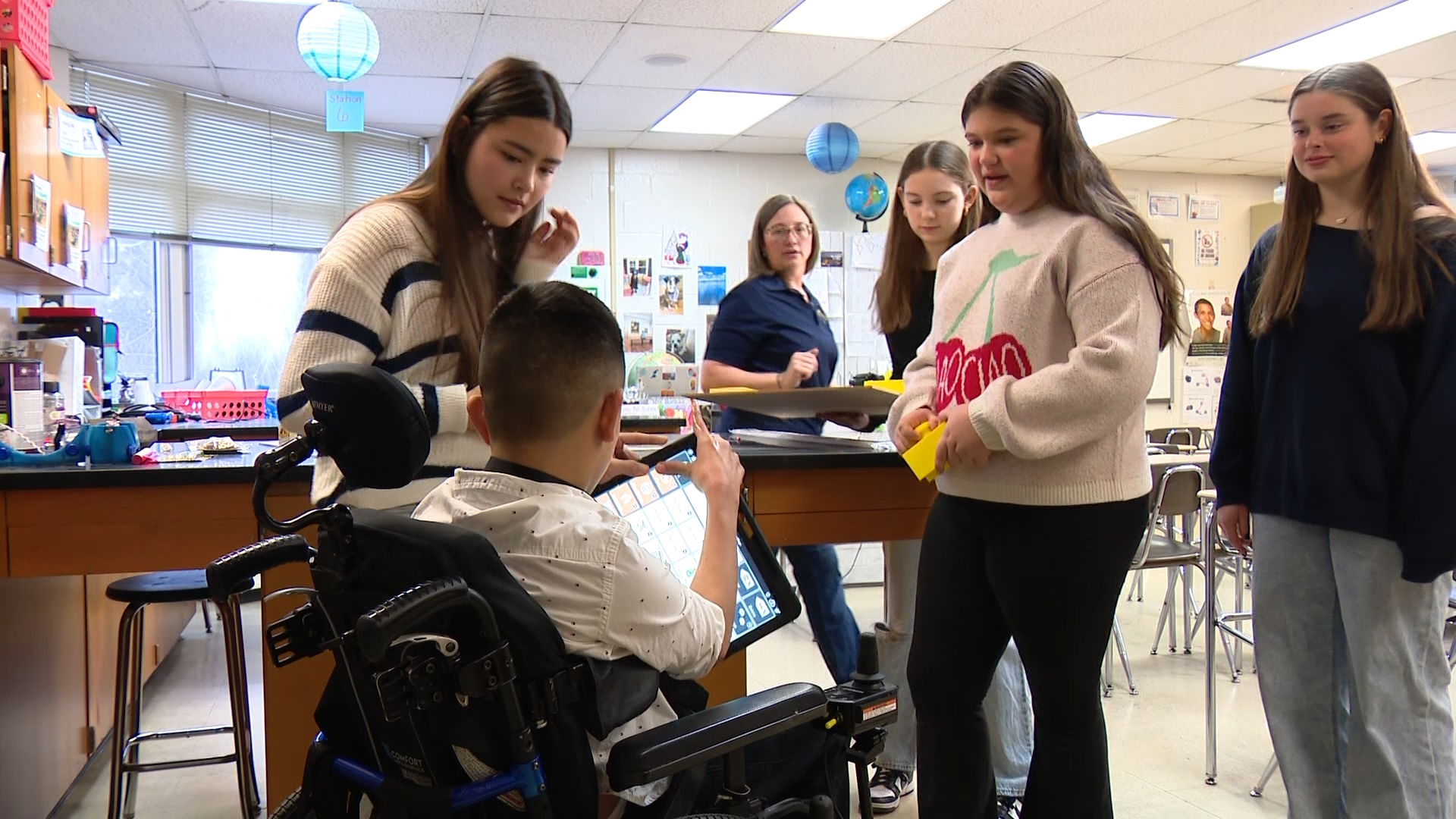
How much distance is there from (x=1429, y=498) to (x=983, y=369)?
0.70 metres

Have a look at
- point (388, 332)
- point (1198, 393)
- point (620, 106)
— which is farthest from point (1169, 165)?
point (388, 332)

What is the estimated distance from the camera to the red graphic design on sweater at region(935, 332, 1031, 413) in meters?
1.45

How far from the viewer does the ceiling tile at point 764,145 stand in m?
6.17

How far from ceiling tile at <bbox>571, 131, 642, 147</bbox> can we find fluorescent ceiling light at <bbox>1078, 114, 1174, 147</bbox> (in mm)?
2602

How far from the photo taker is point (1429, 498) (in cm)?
151

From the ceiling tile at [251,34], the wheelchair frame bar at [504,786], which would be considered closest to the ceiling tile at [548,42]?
the ceiling tile at [251,34]

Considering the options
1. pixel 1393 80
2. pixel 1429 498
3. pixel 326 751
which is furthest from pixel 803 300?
pixel 1393 80

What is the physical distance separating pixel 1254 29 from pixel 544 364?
447 cm

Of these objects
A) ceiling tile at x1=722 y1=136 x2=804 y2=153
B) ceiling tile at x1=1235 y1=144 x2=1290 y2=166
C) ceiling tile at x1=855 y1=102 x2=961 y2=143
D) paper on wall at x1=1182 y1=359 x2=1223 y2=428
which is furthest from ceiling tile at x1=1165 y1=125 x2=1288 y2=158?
ceiling tile at x1=722 y1=136 x2=804 y2=153

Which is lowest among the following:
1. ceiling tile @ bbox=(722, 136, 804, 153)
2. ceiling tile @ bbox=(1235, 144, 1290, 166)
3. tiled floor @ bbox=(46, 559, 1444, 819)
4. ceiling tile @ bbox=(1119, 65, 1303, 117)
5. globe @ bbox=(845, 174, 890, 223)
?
tiled floor @ bbox=(46, 559, 1444, 819)

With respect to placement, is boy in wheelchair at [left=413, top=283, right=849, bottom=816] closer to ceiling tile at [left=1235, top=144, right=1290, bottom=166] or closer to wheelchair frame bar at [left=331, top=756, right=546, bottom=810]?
wheelchair frame bar at [left=331, top=756, right=546, bottom=810]

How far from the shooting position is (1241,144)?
6582 millimetres

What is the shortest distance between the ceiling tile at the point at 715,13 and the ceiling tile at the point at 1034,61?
104cm

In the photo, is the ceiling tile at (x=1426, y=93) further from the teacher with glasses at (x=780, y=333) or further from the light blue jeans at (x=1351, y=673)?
the light blue jeans at (x=1351, y=673)
